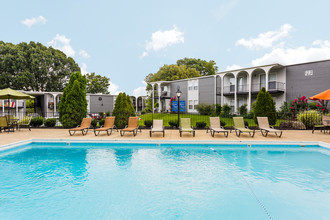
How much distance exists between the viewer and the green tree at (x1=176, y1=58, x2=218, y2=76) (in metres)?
38.4

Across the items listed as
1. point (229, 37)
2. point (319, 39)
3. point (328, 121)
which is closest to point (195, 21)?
point (229, 37)

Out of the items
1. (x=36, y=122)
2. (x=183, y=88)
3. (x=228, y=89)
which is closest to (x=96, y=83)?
(x=183, y=88)

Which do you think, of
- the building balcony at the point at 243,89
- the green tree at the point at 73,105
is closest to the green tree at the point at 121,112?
the green tree at the point at 73,105

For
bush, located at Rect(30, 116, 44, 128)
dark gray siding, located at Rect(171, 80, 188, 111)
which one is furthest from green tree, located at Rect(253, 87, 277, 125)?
dark gray siding, located at Rect(171, 80, 188, 111)

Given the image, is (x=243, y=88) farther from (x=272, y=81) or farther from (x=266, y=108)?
(x=266, y=108)

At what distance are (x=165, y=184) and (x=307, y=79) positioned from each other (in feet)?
70.7

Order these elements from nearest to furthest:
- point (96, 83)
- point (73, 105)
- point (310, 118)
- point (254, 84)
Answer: point (310, 118), point (73, 105), point (254, 84), point (96, 83)

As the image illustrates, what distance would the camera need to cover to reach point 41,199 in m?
3.57

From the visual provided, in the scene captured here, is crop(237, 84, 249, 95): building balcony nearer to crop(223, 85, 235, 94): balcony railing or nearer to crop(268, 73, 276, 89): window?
crop(223, 85, 235, 94): balcony railing

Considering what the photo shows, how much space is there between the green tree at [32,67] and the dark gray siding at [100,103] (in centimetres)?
922

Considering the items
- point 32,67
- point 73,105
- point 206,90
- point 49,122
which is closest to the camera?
point 73,105

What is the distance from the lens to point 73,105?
12.0 metres

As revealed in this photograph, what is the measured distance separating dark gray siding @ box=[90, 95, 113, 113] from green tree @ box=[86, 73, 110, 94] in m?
8.30

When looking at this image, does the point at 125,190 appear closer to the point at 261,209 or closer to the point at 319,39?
the point at 261,209
